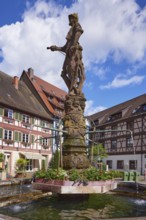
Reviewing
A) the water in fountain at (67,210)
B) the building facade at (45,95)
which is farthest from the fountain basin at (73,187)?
the building facade at (45,95)

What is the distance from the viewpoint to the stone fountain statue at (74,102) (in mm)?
10336

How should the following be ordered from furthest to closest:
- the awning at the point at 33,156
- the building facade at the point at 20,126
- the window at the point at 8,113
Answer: the awning at the point at 33,156
the window at the point at 8,113
the building facade at the point at 20,126

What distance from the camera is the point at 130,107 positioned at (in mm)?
52781

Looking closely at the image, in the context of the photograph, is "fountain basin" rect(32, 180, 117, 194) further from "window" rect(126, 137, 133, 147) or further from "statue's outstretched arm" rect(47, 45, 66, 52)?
"window" rect(126, 137, 133, 147)

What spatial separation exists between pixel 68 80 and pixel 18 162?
25723 mm

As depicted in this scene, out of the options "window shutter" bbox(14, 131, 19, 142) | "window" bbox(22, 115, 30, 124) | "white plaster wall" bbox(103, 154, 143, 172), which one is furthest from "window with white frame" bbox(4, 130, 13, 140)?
"white plaster wall" bbox(103, 154, 143, 172)

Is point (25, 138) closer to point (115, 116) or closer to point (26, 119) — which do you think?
point (26, 119)

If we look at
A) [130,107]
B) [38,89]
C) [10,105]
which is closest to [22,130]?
[10,105]

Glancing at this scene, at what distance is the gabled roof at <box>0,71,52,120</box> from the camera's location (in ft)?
124

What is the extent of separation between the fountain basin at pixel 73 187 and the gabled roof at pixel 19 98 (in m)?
27.5

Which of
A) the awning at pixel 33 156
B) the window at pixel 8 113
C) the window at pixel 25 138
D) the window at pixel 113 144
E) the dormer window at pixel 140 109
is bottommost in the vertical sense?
the awning at pixel 33 156

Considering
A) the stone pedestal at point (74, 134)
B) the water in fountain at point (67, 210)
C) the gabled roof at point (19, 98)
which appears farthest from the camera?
the gabled roof at point (19, 98)

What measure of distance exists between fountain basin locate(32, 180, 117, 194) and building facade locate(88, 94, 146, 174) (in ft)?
111

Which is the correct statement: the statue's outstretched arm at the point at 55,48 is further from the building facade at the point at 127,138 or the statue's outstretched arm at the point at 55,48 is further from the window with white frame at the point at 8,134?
the building facade at the point at 127,138
